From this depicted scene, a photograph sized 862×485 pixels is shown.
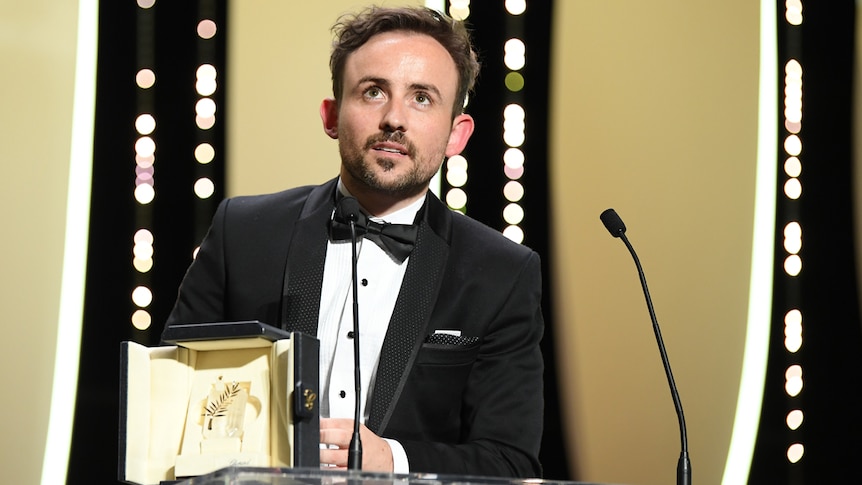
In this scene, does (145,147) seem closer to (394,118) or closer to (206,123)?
(206,123)

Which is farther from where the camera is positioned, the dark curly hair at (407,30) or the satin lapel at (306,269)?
the dark curly hair at (407,30)

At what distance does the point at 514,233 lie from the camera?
3176 millimetres

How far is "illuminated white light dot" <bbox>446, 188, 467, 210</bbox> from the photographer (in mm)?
3168

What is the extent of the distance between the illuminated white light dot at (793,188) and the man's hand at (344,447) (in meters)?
1.80

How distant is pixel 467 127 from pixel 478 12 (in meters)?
0.63

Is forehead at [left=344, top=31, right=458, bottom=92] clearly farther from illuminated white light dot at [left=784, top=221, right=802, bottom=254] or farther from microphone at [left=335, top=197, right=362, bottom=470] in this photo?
illuminated white light dot at [left=784, top=221, right=802, bottom=254]

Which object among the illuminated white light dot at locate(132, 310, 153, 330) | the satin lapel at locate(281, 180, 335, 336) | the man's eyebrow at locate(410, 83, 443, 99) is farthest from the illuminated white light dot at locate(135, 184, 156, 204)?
the man's eyebrow at locate(410, 83, 443, 99)

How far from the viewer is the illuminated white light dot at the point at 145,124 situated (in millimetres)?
3123

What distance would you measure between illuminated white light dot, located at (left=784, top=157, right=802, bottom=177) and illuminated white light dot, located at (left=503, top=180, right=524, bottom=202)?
33.1 inches

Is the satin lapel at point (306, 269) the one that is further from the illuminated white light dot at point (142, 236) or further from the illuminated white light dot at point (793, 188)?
the illuminated white light dot at point (793, 188)

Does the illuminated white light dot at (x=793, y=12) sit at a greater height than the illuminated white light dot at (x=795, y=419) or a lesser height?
greater

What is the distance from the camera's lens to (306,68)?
318 centimetres

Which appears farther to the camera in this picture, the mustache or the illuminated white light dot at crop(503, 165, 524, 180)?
the illuminated white light dot at crop(503, 165, 524, 180)

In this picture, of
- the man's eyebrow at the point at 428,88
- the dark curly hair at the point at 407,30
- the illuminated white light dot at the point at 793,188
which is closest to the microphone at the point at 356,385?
the man's eyebrow at the point at 428,88
